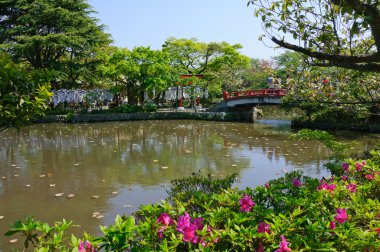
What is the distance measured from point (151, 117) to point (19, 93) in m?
21.2

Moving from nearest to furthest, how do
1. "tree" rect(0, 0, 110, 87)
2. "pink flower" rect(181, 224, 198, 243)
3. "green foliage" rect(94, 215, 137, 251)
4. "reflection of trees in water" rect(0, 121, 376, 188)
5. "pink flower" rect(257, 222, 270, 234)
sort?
"green foliage" rect(94, 215, 137, 251)
"pink flower" rect(181, 224, 198, 243)
"pink flower" rect(257, 222, 270, 234)
"reflection of trees in water" rect(0, 121, 376, 188)
"tree" rect(0, 0, 110, 87)

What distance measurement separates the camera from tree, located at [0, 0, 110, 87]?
24547mm

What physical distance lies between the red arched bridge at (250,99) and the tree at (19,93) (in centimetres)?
1884

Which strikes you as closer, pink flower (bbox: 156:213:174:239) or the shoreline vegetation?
pink flower (bbox: 156:213:174:239)

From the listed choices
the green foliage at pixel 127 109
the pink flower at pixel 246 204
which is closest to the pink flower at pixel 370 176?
the pink flower at pixel 246 204

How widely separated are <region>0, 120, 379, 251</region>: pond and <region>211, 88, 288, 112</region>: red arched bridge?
5264mm

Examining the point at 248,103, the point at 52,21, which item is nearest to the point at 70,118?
the point at 52,21

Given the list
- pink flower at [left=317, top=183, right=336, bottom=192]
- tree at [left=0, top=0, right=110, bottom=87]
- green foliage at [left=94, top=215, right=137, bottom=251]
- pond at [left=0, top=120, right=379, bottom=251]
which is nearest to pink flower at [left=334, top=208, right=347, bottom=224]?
pink flower at [left=317, top=183, right=336, bottom=192]

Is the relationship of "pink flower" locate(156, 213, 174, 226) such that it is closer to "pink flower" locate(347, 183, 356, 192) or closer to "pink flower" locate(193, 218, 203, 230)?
"pink flower" locate(193, 218, 203, 230)

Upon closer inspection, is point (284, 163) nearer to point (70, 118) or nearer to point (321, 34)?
point (321, 34)

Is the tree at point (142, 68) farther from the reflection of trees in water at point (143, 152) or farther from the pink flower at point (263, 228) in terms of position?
the pink flower at point (263, 228)

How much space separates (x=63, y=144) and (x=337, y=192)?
12.7m

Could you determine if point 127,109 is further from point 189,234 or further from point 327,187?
point 189,234

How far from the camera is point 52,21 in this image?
2588cm
